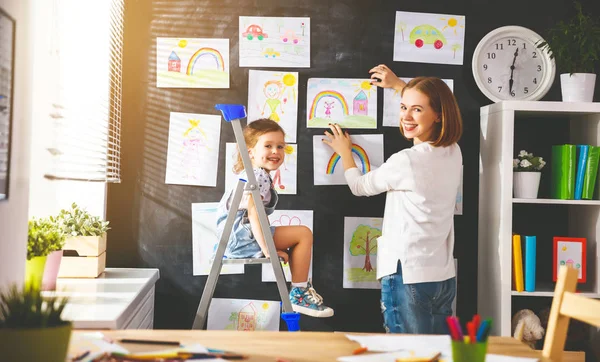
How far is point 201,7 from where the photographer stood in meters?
3.12

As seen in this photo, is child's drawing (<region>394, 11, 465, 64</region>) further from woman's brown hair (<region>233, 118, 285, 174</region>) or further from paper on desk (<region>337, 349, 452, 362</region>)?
paper on desk (<region>337, 349, 452, 362</region>)

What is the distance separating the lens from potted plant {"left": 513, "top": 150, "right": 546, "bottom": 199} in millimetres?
2926

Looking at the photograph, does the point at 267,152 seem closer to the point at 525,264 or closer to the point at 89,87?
the point at 89,87

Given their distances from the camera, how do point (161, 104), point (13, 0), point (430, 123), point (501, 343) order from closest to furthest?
point (501, 343), point (13, 0), point (430, 123), point (161, 104)

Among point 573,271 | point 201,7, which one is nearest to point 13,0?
point 201,7

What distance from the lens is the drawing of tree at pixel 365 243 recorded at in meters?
3.13

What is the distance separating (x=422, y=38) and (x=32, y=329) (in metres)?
2.60

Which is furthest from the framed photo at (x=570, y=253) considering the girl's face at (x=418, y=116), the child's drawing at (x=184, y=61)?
the child's drawing at (x=184, y=61)

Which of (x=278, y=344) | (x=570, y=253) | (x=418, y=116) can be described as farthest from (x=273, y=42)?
(x=278, y=344)

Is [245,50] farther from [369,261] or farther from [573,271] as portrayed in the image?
[573,271]

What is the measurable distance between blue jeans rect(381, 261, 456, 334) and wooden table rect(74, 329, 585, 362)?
3.67ft

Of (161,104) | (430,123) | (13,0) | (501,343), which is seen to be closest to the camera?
(501,343)

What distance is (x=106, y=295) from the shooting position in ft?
7.61

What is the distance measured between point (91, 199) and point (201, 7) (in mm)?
1127
